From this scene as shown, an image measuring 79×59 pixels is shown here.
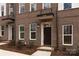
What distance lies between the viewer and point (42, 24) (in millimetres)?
4574

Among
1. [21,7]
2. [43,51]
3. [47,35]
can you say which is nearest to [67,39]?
[47,35]

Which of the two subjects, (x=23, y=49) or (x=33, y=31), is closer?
(x=23, y=49)

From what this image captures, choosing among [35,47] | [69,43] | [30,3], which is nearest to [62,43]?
[69,43]

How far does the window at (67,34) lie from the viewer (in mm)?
4465

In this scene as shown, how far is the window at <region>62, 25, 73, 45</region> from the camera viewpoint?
4.46 m

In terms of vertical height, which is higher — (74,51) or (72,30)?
(72,30)

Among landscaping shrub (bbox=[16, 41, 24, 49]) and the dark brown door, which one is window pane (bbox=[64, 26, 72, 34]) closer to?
the dark brown door

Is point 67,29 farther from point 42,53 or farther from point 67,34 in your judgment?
point 42,53

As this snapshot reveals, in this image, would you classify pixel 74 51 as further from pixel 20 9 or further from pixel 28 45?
pixel 20 9

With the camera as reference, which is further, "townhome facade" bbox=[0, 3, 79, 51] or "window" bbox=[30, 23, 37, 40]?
"window" bbox=[30, 23, 37, 40]

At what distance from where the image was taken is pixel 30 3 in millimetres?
4512

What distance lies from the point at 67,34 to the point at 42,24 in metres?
0.46

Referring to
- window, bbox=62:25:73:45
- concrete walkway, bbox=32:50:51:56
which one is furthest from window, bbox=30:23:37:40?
window, bbox=62:25:73:45

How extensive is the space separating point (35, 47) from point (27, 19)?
500 mm
